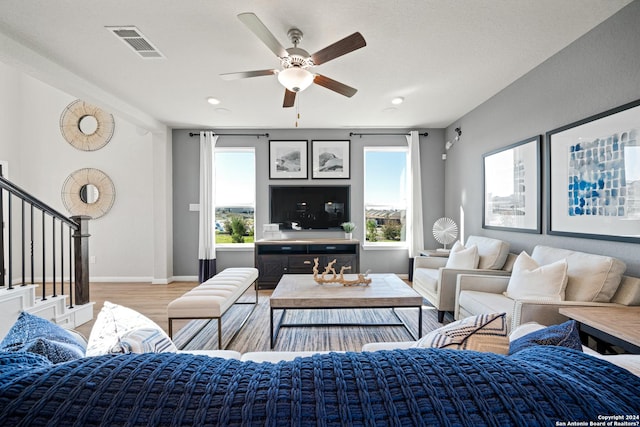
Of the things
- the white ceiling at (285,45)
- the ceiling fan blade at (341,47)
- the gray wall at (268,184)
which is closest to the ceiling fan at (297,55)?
the ceiling fan blade at (341,47)

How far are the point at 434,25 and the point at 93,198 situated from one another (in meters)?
5.65

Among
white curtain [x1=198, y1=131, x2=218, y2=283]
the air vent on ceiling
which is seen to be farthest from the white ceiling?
white curtain [x1=198, y1=131, x2=218, y2=283]

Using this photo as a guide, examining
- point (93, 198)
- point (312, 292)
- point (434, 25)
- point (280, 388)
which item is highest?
point (434, 25)

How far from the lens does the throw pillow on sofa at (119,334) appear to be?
931 mm

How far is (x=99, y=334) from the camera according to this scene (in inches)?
40.0

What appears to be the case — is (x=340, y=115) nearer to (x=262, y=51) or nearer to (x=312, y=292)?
(x=262, y=51)

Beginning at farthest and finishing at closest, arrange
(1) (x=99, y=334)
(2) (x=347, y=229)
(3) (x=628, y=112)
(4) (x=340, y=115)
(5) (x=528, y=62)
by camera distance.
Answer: (2) (x=347, y=229) < (4) (x=340, y=115) < (5) (x=528, y=62) < (3) (x=628, y=112) < (1) (x=99, y=334)

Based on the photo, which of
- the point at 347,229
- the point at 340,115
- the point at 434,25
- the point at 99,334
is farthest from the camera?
the point at 347,229

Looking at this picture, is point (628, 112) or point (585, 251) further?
point (585, 251)

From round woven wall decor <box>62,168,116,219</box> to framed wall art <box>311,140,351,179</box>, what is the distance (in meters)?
3.53

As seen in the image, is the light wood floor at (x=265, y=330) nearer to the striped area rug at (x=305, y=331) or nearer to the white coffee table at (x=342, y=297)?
the striped area rug at (x=305, y=331)

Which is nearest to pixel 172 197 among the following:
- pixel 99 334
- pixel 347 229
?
pixel 347 229

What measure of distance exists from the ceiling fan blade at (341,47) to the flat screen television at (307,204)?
2.88 metres

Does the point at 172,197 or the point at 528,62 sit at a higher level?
the point at 528,62
